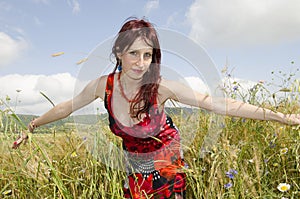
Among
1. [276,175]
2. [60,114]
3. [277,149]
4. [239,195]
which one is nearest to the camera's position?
[239,195]

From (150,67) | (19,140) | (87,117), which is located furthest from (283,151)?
(19,140)

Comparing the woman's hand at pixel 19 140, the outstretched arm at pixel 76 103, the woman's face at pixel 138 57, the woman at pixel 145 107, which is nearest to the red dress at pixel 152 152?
the woman at pixel 145 107

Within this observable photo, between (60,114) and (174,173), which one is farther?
(60,114)

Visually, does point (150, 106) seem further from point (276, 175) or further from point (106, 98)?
point (276, 175)

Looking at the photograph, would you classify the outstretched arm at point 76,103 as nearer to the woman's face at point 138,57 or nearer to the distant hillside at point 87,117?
the distant hillside at point 87,117

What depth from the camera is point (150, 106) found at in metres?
2.30

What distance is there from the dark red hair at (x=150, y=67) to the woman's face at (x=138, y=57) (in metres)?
0.07

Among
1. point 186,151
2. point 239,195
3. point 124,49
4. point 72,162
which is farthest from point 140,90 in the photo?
point 239,195

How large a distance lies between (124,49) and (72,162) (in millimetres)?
921

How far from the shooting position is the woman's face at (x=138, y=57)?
2.14 metres

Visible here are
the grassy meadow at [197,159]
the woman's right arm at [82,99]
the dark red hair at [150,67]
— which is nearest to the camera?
the grassy meadow at [197,159]

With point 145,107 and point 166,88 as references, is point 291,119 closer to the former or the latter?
point 166,88

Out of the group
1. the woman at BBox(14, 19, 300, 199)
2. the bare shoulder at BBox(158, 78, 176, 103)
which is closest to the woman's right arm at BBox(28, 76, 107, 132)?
the woman at BBox(14, 19, 300, 199)

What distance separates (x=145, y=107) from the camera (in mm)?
2285
